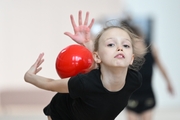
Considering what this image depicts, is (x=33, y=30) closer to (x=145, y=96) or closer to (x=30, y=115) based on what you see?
(x=30, y=115)

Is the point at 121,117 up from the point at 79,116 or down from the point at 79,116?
down

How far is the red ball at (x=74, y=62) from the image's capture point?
1.77 metres

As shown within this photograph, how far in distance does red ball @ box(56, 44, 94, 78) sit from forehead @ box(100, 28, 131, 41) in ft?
0.54

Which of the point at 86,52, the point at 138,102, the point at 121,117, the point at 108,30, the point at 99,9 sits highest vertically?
the point at 108,30

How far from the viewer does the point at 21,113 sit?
4305mm

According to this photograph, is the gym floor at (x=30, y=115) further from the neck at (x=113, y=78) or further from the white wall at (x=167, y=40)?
the neck at (x=113, y=78)

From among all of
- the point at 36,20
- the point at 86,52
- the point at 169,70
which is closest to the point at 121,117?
the point at 169,70

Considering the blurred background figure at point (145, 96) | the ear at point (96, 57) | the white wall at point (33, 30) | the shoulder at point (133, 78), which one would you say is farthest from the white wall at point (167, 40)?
the ear at point (96, 57)

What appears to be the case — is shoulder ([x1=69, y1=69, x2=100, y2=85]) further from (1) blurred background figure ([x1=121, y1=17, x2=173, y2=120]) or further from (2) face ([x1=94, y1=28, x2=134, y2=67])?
(1) blurred background figure ([x1=121, y1=17, x2=173, y2=120])

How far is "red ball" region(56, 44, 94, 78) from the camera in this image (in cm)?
177

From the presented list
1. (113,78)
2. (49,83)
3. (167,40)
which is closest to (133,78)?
(113,78)

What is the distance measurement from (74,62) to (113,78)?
25 centimetres

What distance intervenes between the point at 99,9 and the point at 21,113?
5.60ft

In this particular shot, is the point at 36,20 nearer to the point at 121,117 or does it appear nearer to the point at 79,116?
the point at 121,117
